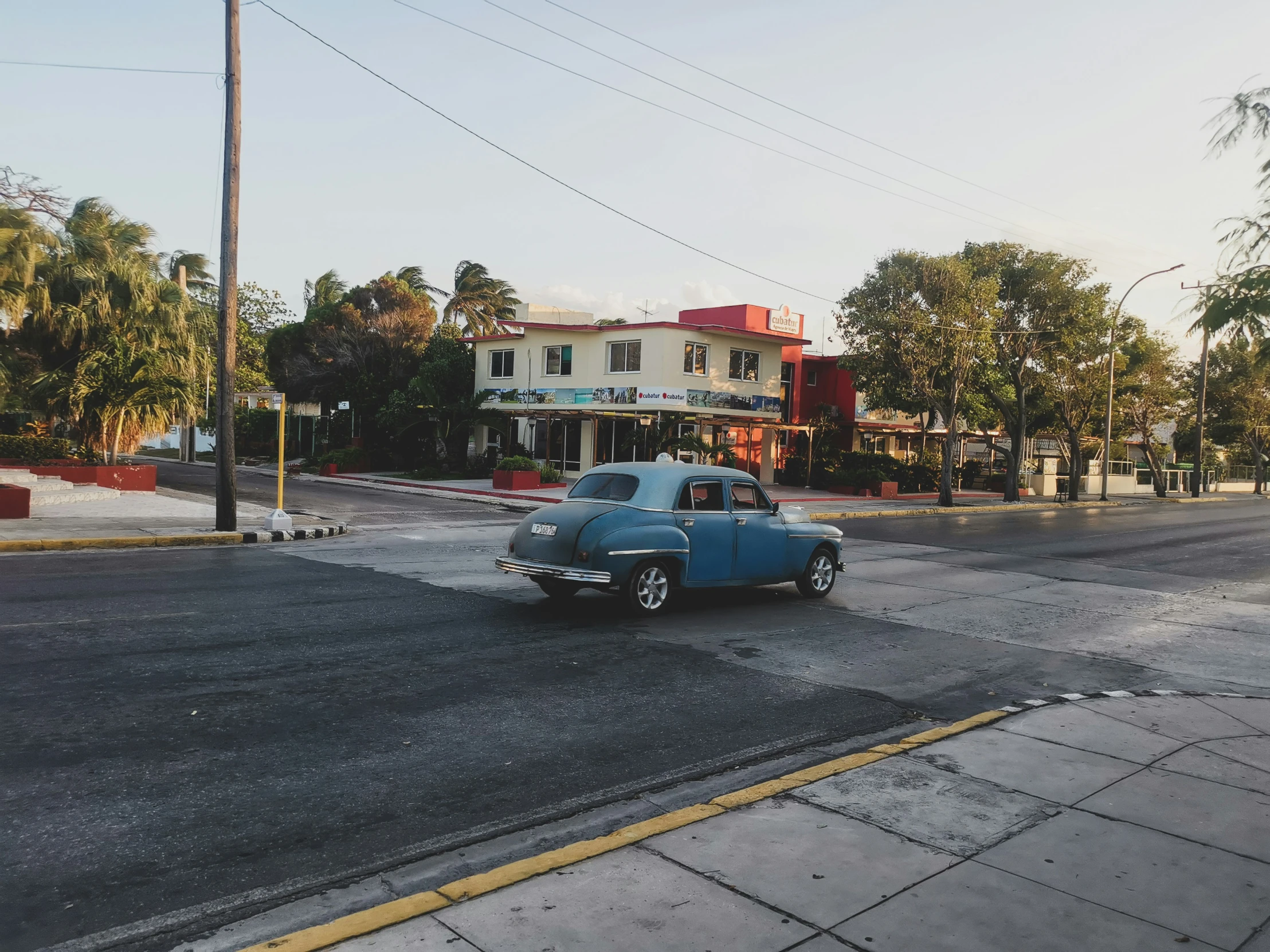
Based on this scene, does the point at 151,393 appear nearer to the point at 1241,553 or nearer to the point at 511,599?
the point at 511,599

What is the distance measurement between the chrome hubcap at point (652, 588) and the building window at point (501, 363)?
1270 inches

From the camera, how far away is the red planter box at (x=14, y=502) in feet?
58.6

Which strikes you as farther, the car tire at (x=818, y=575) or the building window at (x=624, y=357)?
the building window at (x=624, y=357)

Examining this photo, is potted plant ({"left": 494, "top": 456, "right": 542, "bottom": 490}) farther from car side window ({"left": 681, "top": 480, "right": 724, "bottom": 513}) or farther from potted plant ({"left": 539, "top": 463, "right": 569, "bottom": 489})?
car side window ({"left": 681, "top": 480, "right": 724, "bottom": 513})

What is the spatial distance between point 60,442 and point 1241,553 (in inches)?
1163

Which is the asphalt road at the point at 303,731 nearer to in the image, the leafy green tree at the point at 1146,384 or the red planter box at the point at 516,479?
the red planter box at the point at 516,479

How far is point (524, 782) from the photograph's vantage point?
18.2 feet

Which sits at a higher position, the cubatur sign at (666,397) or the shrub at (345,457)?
the cubatur sign at (666,397)

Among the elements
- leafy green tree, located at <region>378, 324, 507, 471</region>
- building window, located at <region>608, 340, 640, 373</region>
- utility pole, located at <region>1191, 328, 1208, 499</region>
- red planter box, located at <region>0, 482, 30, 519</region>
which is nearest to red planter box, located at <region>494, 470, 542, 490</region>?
building window, located at <region>608, 340, 640, 373</region>

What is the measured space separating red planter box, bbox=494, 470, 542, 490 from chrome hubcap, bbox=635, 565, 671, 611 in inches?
885

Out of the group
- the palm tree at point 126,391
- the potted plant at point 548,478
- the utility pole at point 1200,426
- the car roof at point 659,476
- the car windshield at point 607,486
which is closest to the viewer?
the car roof at point 659,476

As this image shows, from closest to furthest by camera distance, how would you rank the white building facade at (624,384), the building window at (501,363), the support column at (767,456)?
the white building facade at (624,384)
the building window at (501,363)
the support column at (767,456)

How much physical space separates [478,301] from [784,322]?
25.6 m

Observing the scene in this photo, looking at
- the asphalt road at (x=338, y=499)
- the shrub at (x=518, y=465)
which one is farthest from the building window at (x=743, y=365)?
the asphalt road at (x=338, y=499)
